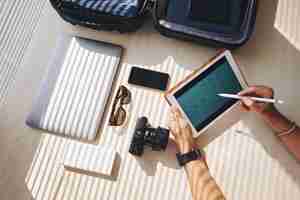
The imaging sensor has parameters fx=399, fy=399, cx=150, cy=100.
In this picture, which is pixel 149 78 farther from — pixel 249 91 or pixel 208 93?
pixel 249 91

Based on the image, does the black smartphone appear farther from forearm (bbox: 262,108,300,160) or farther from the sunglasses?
forearm (bbox: 262,108,300,160)

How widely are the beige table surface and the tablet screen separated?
0.07 meters

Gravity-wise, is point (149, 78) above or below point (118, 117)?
above

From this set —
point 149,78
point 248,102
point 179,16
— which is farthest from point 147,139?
point 179,16

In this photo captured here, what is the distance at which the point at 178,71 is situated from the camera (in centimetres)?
130

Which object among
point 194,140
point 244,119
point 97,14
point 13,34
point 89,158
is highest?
point 97,14

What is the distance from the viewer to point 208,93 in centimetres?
125

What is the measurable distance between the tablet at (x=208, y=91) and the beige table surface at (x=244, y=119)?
0.06 m

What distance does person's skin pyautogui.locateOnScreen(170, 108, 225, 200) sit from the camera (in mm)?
1091

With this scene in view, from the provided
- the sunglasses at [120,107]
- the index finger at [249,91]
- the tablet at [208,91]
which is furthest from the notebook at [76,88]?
the index finger at [249,91]

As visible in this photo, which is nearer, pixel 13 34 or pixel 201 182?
pixel 201 182

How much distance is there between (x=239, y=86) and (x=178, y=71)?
0.20 m

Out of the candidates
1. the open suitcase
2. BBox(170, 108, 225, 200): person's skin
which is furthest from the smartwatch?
the open suitcase

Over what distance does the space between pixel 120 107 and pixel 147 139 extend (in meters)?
0.15
